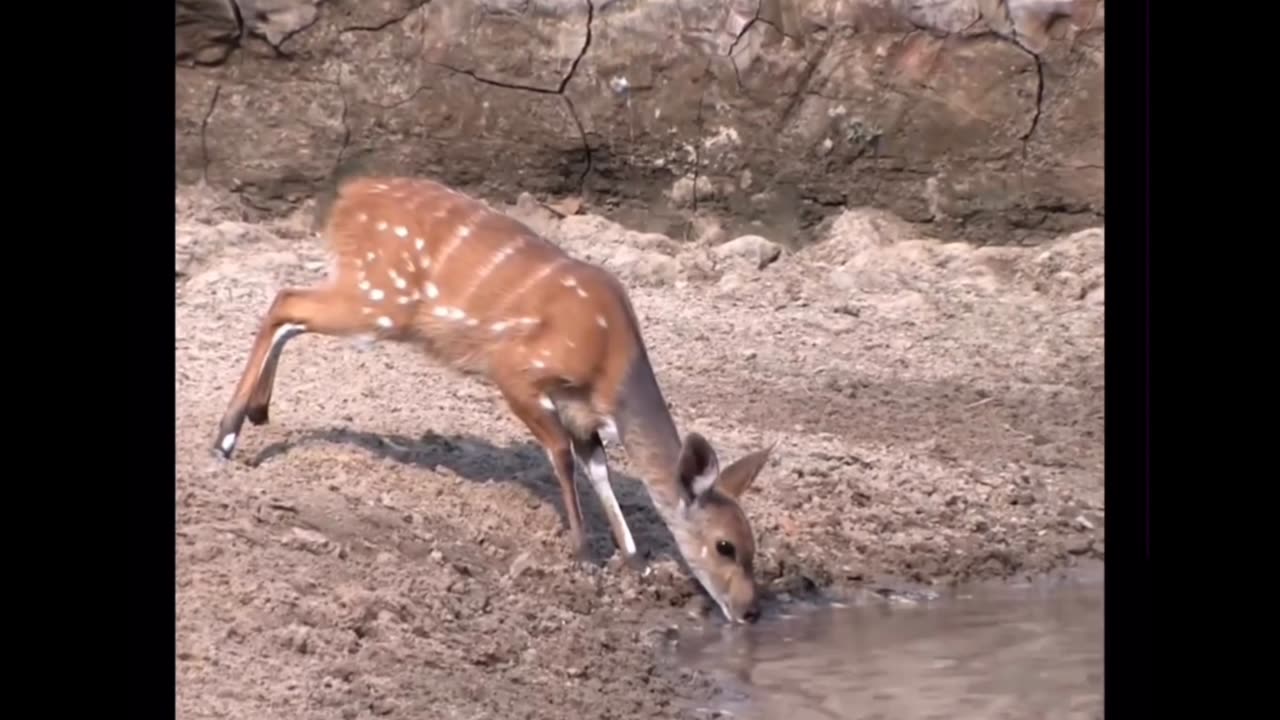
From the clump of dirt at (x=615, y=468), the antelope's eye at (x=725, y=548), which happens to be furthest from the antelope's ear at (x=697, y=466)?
the clump of dirt at (x=615, y=468)

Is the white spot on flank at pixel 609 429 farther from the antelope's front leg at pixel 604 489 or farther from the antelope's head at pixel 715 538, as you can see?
the antelope's head at pixel 715 538

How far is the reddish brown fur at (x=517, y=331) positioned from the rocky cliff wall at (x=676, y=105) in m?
0.86

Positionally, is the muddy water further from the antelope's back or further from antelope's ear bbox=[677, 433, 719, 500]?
the antelope's back

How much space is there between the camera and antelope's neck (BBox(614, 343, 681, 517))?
18.5 ft

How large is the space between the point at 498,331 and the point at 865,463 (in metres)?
1.29

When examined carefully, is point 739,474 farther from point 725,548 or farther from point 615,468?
point 615,468

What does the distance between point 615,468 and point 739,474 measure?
69 cm

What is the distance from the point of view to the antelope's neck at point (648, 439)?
5.63 meters

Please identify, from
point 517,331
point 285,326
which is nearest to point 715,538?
point 517,331

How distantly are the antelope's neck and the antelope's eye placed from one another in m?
0.13

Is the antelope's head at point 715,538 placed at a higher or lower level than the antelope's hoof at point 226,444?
lower

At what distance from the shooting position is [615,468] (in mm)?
6285

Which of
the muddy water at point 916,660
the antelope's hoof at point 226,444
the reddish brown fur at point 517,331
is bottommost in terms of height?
the muddy water at point 916,660
